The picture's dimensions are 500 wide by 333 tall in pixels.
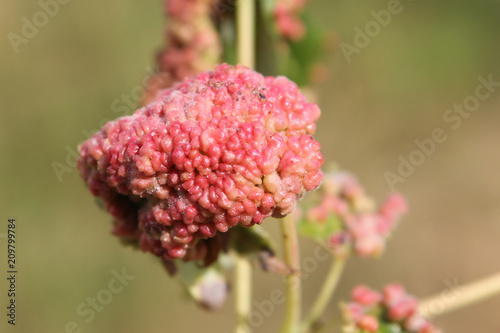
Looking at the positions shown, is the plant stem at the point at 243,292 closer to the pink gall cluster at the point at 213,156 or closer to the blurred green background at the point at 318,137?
the pink gall cluster at the point at 213,156

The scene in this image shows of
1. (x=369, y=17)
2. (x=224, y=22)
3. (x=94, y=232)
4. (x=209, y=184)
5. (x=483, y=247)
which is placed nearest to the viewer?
(x=209, y=184)

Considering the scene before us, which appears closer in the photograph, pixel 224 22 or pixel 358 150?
pixel 224 22

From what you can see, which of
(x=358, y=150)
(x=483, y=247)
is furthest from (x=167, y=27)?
(x=483, y=247)

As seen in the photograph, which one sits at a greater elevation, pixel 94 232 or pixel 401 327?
pixel 94 232

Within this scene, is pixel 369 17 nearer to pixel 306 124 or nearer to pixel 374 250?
pixel 374 250

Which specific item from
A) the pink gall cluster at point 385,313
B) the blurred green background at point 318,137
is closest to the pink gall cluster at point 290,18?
the pink gall cluster at point 385,313
